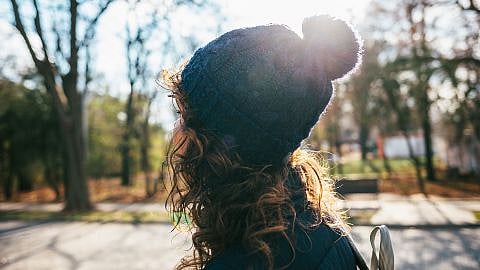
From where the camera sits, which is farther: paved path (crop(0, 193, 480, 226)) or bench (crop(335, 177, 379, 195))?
bench (crop(335, 177, 379, 195))

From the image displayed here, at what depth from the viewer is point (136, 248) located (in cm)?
948

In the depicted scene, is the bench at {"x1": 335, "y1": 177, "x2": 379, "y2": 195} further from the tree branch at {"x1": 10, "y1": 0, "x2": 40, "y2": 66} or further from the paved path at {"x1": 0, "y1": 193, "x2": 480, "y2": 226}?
the tree branch at {"x1": 10, "y1": 0, "x2": 40, "y2": 66}

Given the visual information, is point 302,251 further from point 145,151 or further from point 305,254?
point 145,151

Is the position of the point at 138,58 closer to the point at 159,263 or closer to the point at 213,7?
the point at 213,7

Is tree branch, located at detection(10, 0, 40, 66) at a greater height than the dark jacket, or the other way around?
tree branch, located at detection(10, 0, 40, 66)

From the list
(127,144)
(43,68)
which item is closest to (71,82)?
(43,68)

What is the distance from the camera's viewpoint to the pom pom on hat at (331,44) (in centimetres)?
120

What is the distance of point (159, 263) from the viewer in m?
8.13

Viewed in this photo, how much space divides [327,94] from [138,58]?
18600 mm

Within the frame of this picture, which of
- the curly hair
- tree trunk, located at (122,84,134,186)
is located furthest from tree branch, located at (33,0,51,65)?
the curly hair

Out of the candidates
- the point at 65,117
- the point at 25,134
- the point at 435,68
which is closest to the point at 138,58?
the point at 65,117

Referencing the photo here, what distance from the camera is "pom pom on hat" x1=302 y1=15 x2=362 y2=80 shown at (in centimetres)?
120

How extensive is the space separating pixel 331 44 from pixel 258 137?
0.33m

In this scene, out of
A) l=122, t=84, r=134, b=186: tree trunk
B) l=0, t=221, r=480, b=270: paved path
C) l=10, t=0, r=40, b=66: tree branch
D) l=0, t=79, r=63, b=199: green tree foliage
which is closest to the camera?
l=0, t=221, r=480, b=270: paved path
